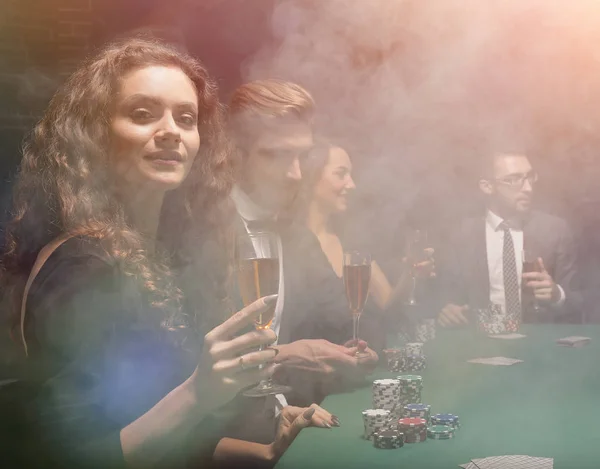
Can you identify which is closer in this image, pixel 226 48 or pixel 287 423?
pixel 287 423

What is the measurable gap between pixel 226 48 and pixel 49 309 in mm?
949

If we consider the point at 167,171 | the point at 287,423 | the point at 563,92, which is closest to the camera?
the point at 287,423

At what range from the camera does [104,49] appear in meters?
2.12

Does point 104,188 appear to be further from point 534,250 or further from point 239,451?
point 534,250

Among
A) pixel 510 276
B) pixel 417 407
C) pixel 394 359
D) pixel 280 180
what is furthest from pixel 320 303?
pixel 510 276

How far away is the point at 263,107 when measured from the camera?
2.13 meters

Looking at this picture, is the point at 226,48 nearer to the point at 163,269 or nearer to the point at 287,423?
the point at 163,269

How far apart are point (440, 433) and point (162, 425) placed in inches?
29.8

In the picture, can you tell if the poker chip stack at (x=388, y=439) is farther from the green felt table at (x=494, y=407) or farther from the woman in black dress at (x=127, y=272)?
the woman in black dress at (x=127, y=272)

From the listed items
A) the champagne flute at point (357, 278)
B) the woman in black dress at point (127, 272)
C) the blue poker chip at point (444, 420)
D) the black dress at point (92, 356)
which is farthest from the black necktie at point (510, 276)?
the black dress at point (92, 356)

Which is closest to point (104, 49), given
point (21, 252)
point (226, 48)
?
point (226, 48)

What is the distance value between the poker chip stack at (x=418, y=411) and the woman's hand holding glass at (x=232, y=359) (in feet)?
1.18

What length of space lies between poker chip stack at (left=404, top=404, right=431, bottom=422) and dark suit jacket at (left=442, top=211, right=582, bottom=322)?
0.52m

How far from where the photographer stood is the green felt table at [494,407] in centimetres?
157
